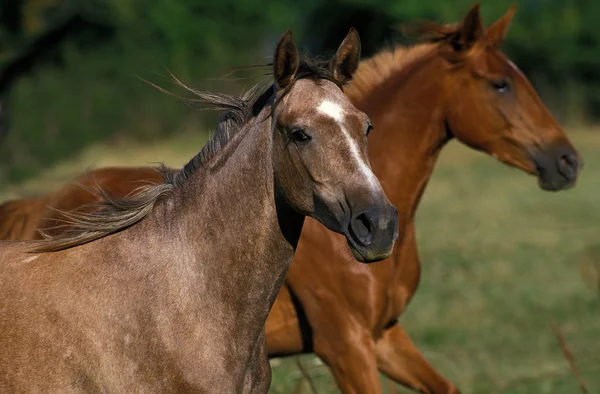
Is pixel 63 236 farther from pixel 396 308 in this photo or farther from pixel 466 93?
pixel 466 93

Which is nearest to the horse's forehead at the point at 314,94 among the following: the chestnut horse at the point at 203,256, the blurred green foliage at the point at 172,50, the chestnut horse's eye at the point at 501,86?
the chestnut horse at the point at 203,256

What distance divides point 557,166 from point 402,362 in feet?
4.50

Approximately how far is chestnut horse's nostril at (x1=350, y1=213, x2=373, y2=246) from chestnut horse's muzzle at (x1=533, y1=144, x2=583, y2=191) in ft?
8.74

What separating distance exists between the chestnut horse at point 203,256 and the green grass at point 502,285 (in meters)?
1.30

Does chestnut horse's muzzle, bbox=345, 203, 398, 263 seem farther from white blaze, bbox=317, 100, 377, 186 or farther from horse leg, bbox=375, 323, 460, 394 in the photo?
horse leg, bbox=375, 323, 460, 394

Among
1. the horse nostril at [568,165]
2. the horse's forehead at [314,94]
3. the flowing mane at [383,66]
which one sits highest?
the flowing mane at [383,66]

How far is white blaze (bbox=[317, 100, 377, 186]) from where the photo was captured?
12.1 feet

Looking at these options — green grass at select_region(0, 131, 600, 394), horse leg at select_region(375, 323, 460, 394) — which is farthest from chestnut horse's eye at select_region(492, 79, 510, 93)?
horse leg at select_region(375, 323, 460, 394)

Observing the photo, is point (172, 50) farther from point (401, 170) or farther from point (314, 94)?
point (314, 94)

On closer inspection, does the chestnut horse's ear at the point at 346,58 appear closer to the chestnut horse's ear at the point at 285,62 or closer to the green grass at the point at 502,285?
the chestnut horse's ear at the point at 285,62

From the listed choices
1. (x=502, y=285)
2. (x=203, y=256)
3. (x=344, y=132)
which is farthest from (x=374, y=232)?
(x=502, y=285)

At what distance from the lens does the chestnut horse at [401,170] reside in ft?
18.3

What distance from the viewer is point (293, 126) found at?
3.80 m

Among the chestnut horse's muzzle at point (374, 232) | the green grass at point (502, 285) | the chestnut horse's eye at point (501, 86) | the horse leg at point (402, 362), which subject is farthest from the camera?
the green grass at point (502, 285)
